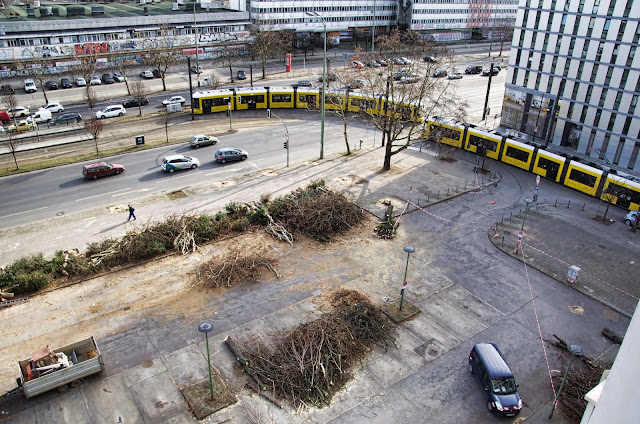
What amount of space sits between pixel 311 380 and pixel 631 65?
42886 mm

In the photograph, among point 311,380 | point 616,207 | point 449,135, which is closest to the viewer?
point 311,380

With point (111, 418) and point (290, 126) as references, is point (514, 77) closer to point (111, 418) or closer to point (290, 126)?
point (290, 126)

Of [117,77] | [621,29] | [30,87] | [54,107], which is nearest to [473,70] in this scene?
[621,29]

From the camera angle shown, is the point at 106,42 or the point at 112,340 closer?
the point at 112,340

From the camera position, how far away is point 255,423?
64.8 feet

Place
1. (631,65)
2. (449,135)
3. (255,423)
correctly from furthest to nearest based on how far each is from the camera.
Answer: (449,135)
(631,65)
(255,423)

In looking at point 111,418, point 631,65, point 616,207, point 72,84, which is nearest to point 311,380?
point 111,418

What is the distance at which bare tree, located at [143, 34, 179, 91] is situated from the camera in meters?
65.9

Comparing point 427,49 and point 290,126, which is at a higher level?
point 427,49

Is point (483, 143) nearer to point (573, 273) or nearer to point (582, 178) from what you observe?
point (582, 178)

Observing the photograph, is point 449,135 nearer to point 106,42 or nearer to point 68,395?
point 68,395

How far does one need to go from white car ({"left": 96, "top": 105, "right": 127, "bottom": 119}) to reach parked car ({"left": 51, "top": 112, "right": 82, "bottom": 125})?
2.07m

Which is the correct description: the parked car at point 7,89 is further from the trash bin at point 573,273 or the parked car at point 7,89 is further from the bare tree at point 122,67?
the trash bin at point 573,273

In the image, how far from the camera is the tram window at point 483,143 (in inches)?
1880
